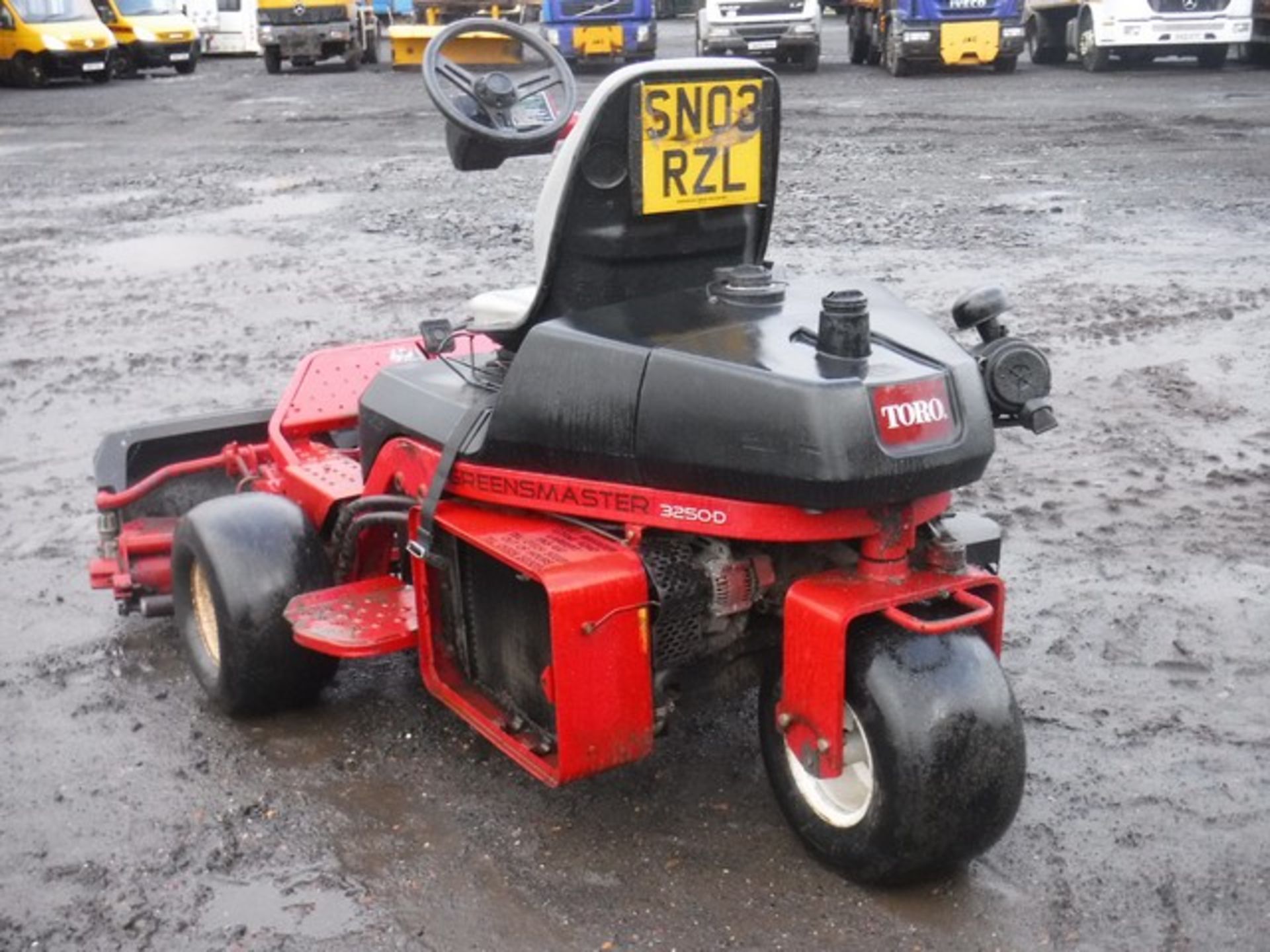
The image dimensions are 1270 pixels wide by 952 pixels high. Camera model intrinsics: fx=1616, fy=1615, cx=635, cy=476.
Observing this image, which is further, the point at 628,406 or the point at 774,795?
the point at 774,795

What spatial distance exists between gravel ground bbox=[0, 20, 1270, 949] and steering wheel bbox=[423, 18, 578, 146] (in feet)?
5.33

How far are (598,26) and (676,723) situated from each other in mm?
23409

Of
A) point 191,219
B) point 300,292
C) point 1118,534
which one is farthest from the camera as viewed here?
point 191,219

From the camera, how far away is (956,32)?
76.2ft

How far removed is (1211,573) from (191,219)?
9.76 metres

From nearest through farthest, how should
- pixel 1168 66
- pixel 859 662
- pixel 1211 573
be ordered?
pixel 859 662, pixel 1211 573, pixel 1168 66

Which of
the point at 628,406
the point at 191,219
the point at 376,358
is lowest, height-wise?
the point at 191,219

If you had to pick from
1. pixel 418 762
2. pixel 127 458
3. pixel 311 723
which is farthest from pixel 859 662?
pixel 127 458

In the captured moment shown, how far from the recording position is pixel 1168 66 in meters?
23.9

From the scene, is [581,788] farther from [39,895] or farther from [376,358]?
[376,358]

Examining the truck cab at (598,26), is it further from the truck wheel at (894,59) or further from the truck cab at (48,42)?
the truck cab at (48,42)

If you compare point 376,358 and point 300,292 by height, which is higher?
point 376,358

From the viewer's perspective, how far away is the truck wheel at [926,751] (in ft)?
10.9

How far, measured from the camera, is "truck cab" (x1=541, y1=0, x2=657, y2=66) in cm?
2628
